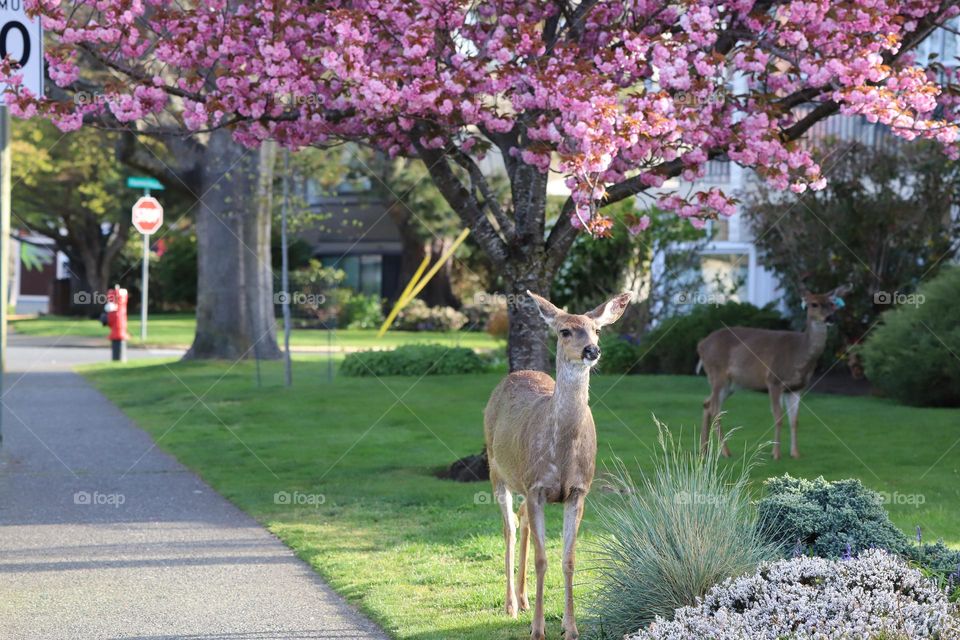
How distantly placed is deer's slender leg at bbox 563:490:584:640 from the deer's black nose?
928mm

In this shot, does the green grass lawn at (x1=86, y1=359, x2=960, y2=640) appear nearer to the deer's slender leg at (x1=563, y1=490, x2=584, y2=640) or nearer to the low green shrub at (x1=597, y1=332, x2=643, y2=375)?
the deer's slender leg at (x1=563, y1=490, x2=584, y2=640)

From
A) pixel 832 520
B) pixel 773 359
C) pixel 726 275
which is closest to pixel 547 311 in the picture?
pixel 832 520

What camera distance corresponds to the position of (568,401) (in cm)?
670

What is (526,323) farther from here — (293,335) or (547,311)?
(293,335)

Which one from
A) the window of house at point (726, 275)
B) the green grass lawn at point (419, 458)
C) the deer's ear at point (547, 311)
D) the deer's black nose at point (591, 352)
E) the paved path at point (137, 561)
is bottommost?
the paved path at point (137, 561)

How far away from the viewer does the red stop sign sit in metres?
27.7

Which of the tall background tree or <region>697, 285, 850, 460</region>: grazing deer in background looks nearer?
<region>697, 285, 850, 460</region>: grazing deer in background

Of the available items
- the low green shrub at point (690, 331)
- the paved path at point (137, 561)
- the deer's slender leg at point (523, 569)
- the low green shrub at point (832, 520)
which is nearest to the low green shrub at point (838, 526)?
the low green shrub at point (832, 520)

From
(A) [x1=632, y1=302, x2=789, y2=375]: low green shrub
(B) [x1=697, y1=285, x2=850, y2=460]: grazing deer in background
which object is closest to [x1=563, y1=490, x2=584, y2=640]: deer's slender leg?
(B) [x1=697, y1=285, x2=850, y2=460]: grazing deer in background

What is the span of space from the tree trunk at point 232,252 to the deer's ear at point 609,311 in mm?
19943

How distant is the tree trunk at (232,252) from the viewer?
26031 millimetres

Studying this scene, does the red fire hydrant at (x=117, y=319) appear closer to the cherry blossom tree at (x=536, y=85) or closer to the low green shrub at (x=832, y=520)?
the cherry blossom tree at (x=536, y=85)

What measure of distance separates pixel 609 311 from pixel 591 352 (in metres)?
0.51

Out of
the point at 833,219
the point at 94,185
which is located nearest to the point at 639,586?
the point at 833,219
